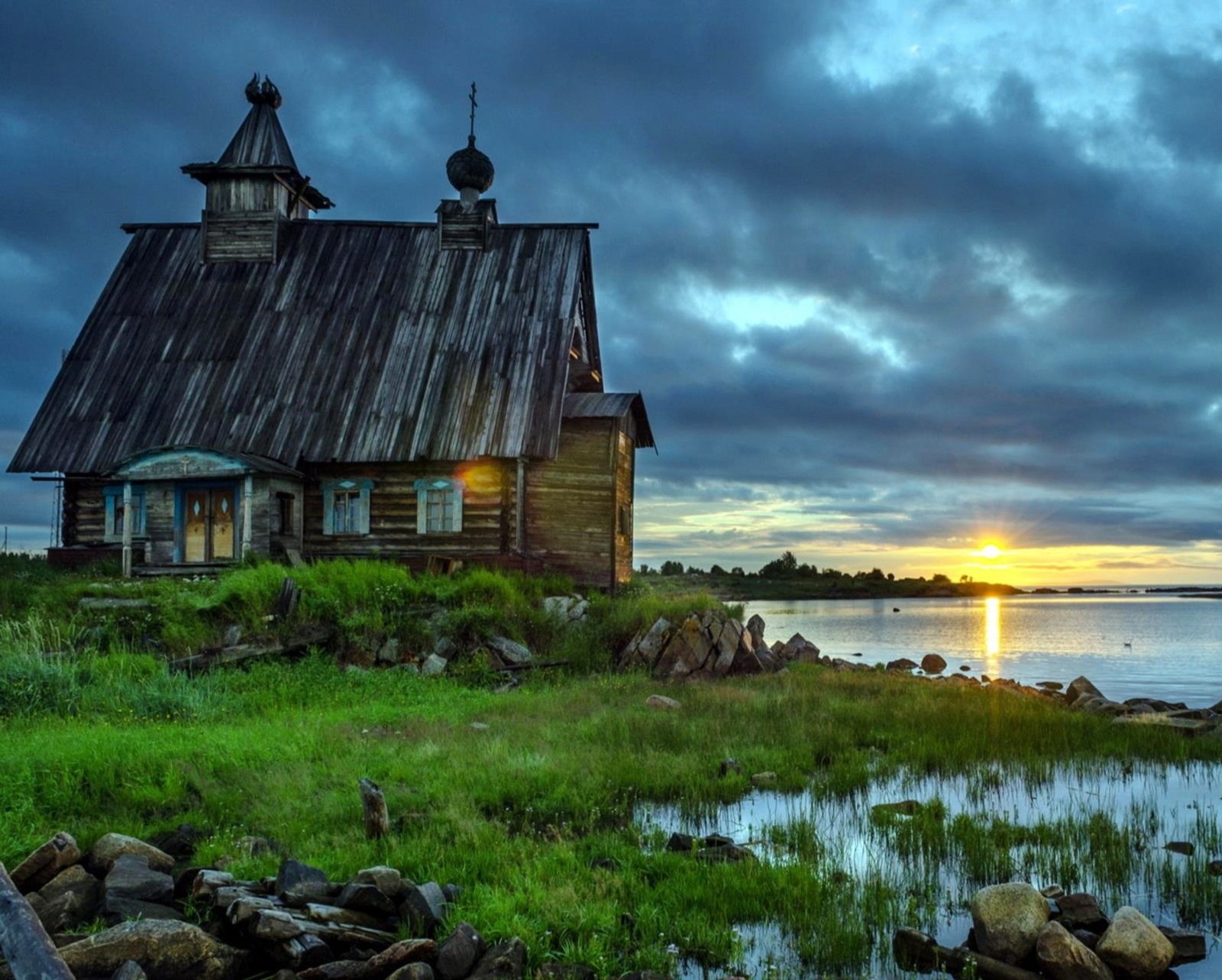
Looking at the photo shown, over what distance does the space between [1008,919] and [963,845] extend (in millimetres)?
2044

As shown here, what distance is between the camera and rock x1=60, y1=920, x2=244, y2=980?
18.0ft

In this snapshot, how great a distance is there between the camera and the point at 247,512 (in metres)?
23.5

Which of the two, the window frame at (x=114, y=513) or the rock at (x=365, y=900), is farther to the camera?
the window frame at (x=114, y=513)

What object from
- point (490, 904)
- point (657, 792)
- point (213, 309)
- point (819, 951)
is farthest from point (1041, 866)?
point (213, 309)

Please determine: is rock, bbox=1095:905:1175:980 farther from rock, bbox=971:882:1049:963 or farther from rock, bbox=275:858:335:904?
rock, bbox=275:858:335:904

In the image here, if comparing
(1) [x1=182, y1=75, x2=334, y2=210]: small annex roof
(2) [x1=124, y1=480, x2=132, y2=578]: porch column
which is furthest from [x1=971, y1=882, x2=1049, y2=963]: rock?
(1) [x1=182, y1=75, x2=334, y2=210]: small annex roof

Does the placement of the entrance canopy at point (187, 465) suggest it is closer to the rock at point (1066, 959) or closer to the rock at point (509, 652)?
the rock at point (509, 652)

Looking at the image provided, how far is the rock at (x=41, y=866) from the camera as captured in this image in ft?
22.4

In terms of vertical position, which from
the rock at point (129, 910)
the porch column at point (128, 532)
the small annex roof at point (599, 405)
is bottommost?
the rock at point (129, 910)

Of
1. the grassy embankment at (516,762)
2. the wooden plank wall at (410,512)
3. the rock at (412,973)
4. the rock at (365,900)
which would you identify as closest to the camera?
the rock at (412,973)

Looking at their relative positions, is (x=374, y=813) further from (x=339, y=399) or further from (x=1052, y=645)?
(x=1052, y=645)

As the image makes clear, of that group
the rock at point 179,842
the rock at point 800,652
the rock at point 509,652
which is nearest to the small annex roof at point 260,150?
the rock at point 509,652

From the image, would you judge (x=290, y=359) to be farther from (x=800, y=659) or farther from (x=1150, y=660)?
(x=1150, y=660)

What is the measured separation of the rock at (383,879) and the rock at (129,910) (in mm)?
1221
